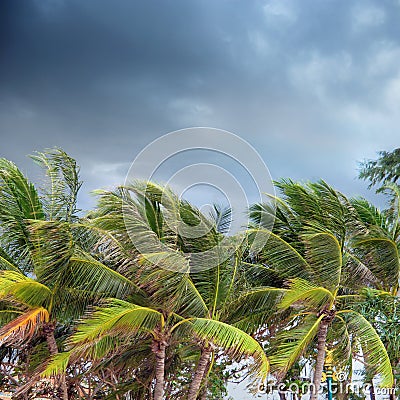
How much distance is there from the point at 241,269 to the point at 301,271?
3.68ft

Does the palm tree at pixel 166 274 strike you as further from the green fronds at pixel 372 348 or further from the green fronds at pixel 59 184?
the green fronds at pixel 372 348

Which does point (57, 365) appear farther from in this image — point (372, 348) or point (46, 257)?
point (372, 348)

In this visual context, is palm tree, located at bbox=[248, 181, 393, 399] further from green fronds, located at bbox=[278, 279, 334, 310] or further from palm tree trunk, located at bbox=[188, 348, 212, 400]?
palm tree trunk, located at bbox=[188, 348, 212, 400]

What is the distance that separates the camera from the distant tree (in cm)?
1669

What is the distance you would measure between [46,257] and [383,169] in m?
11.3

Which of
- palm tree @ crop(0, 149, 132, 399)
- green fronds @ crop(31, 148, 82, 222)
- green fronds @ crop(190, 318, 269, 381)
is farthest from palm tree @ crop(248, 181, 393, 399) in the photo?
green fronds @ crop(31, 148, 82, 222)

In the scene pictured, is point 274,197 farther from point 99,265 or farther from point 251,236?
point 99,265

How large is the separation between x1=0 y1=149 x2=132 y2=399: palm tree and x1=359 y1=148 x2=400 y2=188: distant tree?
1021cm

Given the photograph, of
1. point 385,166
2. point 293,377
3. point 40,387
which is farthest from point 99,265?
point 385,166

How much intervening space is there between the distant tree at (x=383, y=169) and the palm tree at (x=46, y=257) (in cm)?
1021

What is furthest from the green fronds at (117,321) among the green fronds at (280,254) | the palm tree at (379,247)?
the palm tree at (379,247)

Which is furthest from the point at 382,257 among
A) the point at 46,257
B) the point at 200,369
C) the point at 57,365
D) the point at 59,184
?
the point at 57,365

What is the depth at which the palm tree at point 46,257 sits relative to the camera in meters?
8.58

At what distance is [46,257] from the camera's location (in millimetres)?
8672
